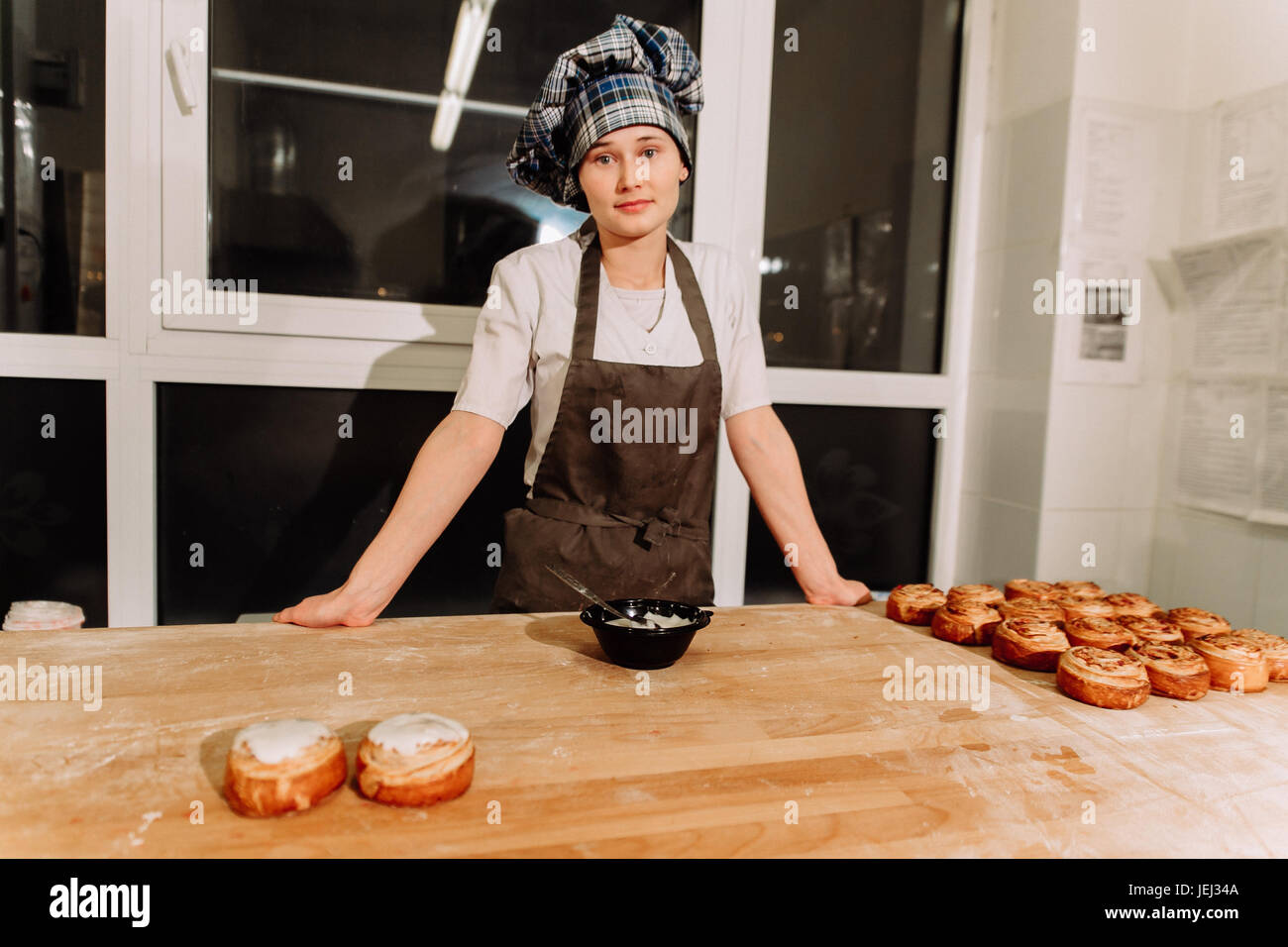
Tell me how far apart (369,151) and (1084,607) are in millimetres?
1921

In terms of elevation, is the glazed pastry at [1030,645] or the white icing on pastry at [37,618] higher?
the glazed pastry at [1030,645]

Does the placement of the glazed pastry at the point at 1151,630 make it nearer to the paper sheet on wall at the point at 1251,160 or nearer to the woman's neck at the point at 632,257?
the woman's neck at the point at 632,257

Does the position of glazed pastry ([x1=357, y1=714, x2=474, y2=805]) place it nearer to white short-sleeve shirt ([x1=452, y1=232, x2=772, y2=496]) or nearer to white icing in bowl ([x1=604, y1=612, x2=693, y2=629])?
white icing in bowl ([x1=604, y1=612, x2=693, y2=629])

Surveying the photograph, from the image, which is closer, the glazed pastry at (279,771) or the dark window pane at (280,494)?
the glazed pastry at (279,771)

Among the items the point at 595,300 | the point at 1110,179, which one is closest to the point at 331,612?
the point at 595,300

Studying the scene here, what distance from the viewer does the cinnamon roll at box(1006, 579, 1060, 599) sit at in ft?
4.78

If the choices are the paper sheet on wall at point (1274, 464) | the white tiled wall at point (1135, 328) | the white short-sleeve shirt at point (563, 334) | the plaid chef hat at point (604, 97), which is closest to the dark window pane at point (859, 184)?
the white tiled wall at point (1135, 328)

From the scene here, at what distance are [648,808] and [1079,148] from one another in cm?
222

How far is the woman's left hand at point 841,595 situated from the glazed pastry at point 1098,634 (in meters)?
0.38

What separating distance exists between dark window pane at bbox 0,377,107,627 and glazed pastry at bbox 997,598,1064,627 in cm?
206

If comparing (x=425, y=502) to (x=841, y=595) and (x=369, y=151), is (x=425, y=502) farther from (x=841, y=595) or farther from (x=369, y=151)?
(x=369, y=151)

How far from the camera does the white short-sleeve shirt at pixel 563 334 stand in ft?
5.19

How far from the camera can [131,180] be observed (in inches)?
77.5
